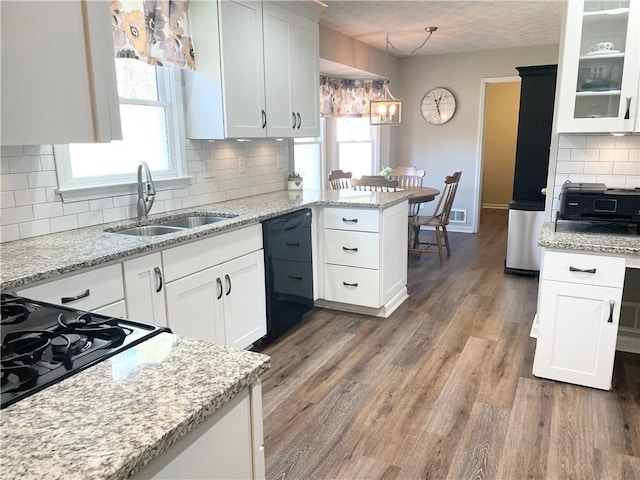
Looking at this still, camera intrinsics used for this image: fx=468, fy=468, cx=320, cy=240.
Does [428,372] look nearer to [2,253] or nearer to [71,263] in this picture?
[71,263]

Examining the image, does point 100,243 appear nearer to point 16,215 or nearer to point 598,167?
point 16,215

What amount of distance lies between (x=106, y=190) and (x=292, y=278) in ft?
4.34

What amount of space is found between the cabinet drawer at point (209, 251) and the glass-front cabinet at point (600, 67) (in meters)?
1.91

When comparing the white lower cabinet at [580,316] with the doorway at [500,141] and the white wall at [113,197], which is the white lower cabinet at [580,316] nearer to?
the white wall at [113,197]

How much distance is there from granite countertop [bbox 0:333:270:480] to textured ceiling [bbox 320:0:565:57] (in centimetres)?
382

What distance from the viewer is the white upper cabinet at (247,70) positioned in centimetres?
295

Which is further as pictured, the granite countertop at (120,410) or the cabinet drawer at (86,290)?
the cabinet drawer at (86,290)

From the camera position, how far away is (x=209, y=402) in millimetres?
856

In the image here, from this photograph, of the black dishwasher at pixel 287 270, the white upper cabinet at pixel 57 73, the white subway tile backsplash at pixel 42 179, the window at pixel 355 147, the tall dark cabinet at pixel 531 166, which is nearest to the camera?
the white upper cabinet at pixel 57 73

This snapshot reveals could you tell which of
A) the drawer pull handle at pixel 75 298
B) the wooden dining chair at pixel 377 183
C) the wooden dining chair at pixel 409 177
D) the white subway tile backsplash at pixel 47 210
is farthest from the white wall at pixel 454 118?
the drawer pull handle at pixel 75 298

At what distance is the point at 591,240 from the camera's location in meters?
2.44

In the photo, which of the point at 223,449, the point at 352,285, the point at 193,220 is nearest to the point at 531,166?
the point at 352,285

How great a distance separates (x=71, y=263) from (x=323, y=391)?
146 centimetres

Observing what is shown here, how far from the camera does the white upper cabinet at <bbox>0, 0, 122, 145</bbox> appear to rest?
629 mm
